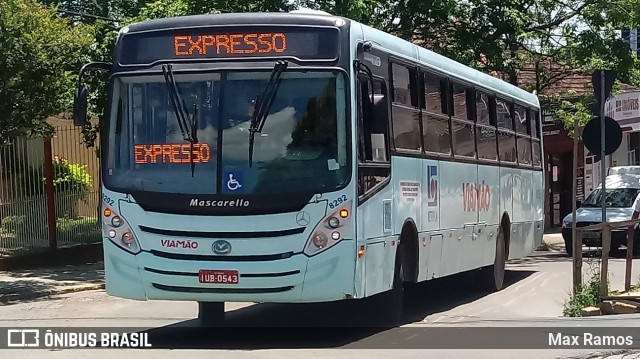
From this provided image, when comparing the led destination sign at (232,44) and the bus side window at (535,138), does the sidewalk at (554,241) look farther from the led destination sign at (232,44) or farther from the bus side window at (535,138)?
the led destination sign at (232,44)

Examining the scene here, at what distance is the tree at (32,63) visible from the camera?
16.2 metres

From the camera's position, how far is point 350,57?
10320mm

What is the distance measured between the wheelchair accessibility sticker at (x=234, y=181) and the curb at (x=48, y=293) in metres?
7.72

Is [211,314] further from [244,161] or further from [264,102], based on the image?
[264,102]

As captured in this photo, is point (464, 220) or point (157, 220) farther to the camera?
point (464, 220)

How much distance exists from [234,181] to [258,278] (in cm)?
101

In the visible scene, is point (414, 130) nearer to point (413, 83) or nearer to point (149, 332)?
point (413, 83)

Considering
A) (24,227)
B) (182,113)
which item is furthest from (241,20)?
(24,227)

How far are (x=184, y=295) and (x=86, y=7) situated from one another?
30519mm

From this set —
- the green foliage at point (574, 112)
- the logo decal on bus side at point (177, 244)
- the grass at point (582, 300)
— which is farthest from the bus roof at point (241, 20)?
Result: the green foliage at point (574, 112)

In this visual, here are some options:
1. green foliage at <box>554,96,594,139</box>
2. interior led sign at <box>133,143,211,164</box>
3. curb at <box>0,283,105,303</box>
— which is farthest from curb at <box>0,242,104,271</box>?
green foliage at <box>554,96,594,139</box>

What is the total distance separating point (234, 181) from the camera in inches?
394

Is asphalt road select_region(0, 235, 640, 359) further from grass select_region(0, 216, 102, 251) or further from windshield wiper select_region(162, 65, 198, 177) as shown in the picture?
grass select_region(0, 216, 102, 251)

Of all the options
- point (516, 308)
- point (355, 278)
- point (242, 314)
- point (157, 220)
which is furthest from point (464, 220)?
point (157, 220)
